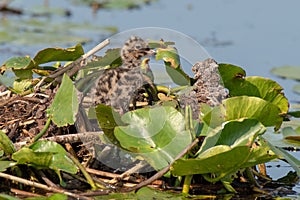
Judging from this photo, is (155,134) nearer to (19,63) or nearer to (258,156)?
(258,156)

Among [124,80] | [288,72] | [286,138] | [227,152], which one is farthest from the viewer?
[288,72]

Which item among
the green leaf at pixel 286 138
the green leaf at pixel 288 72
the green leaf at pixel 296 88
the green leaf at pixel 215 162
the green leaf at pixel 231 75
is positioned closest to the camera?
the green leaf at pixel 215 162

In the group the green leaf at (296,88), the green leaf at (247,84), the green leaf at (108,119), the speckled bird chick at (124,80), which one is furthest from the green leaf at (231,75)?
the green leaf at (296,88)

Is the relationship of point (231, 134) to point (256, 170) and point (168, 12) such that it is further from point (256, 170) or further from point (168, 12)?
point (168, 12)

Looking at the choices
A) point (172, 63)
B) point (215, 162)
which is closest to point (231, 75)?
point (172, 63)

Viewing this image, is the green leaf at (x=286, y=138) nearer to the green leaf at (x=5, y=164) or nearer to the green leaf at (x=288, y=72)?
the green leaf at (x=5, y=164)

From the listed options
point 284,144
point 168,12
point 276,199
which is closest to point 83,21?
point 168,12
